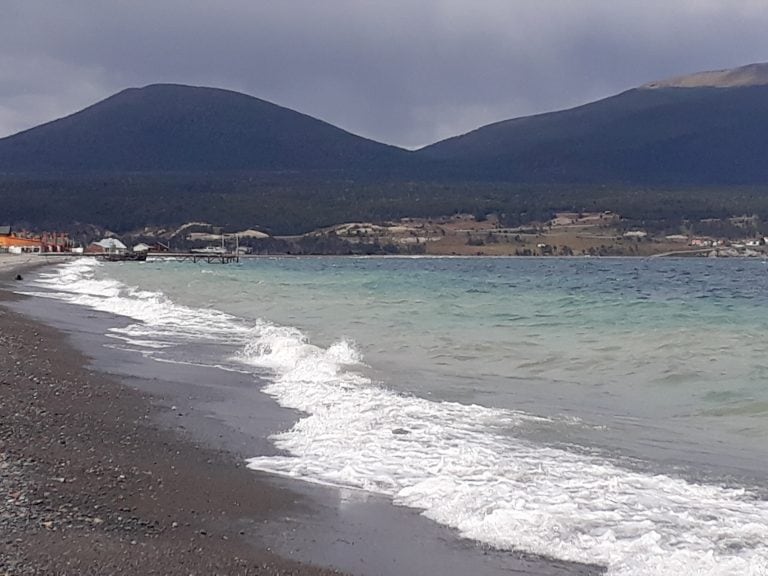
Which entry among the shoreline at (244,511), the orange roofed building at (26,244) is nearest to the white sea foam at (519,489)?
the shoreline at (244,511)

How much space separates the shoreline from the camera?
603 cm

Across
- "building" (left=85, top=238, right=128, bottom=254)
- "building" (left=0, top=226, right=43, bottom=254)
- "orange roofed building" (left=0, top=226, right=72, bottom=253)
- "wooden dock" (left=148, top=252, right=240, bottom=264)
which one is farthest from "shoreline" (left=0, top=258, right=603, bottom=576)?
"orange roofed building" (left=0, top=226, right=72, bottom=253)

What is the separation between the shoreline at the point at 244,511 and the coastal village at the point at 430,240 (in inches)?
4064

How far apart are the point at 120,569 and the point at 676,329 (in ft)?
64.3

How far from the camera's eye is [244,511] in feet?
23.1

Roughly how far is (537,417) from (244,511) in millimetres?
5217

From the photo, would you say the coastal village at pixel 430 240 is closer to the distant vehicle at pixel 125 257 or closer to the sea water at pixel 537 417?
the distant vehicle at pixel 125 257

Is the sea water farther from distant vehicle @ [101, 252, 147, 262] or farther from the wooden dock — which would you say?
the wooden dock

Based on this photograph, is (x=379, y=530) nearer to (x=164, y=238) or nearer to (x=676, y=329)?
(x=676, y=329)

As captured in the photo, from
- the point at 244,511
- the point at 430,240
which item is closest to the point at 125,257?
the point at 430,240

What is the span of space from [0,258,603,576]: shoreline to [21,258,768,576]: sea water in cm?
30

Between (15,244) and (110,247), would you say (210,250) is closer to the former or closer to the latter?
(110,247)

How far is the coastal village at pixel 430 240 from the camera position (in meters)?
124

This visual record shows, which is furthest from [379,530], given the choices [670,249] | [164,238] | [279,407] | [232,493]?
[164,238]
